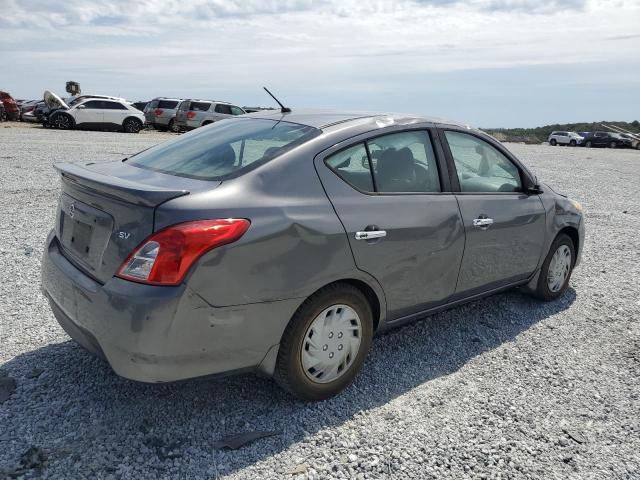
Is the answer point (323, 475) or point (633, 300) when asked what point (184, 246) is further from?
point (633, 300)

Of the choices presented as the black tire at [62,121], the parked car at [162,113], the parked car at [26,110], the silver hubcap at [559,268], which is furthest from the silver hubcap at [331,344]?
the parked car at [26,110]

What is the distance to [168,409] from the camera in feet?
10.5

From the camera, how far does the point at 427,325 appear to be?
4.54 metres

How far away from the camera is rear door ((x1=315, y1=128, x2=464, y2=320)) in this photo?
10.7 ft

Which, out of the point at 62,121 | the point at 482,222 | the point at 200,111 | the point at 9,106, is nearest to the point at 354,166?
the point at 482,222

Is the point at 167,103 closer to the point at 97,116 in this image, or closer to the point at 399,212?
the point at 97,116

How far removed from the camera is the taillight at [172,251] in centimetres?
260

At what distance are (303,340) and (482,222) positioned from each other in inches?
66.2

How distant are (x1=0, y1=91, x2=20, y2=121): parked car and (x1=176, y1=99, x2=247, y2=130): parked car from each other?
871 centimetres

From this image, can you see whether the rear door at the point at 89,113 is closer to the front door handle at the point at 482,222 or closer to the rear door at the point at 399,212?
the rear door at the point at 399,212

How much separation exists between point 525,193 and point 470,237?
37.5 inches

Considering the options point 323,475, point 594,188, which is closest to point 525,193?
point 323,475

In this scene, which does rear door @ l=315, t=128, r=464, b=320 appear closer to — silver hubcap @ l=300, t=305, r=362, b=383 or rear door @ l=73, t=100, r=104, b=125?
silver hubcap @ l=300, t=305, r=362, b=383

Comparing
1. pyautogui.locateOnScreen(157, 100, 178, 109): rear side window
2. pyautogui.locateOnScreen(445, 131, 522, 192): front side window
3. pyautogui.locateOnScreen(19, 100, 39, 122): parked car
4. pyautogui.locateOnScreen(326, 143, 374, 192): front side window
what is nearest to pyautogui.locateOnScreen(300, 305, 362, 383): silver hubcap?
pyautogui.locateOnScreen(326, 143, 374, 192): front side window
